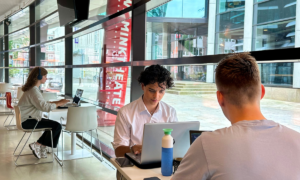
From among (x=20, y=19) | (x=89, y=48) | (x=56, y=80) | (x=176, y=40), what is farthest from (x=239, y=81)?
(x=20, y=19)

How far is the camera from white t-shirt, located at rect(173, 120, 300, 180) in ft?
2.69

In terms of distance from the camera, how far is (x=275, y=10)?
6.59ft

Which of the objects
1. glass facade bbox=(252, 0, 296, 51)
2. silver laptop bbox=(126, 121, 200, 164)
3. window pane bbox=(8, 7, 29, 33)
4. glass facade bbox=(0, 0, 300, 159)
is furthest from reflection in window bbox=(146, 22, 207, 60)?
window pane bbox=(8, 7, 29, 33)

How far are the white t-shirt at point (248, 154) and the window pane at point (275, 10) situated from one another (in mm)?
1366

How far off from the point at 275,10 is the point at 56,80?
23.2 feet

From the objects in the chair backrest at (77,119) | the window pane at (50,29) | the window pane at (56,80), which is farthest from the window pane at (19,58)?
the chair backrest at (77,119)

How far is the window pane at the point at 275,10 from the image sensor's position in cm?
193

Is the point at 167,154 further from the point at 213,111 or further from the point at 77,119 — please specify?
the point at 77,119

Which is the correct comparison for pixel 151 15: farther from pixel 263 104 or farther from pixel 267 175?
pixel 267 175

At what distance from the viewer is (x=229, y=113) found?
971mm

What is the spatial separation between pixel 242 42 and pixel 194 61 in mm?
462

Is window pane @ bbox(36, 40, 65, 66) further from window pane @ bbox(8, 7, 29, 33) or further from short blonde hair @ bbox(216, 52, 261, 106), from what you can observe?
short blonde hair @ bbox(216, 52, 261, 106)

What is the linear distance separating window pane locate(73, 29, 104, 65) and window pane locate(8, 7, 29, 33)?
4.19 m

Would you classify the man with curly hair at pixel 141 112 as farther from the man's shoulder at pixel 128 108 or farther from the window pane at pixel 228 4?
the window pane at pixel 228 4
